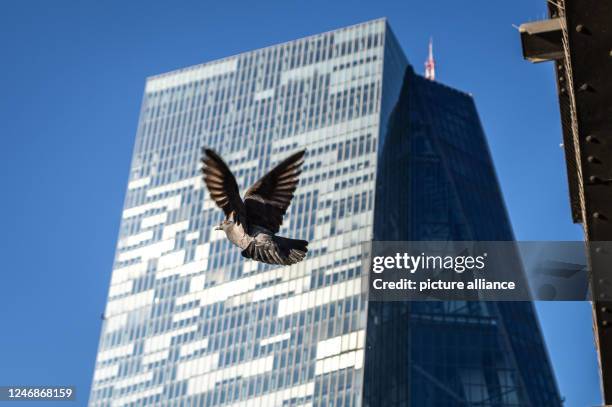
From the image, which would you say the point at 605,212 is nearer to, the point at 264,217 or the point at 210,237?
the point at 264,217

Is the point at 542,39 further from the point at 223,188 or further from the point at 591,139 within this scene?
the point at 223,188

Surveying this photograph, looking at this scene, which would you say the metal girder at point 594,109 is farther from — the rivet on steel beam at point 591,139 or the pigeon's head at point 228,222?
the pigeon's head at point 228,222

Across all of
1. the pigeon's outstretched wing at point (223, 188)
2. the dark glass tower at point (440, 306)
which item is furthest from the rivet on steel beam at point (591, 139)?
the dark glass tower at point (440, 306)

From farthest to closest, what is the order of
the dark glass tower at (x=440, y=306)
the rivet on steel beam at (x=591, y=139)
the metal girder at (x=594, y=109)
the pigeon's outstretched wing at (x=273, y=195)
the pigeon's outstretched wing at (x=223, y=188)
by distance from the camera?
the dark glass tower at (x=440, y=306), the pigeon's outstretched wing at (x=273, y=195), the pigeon's outstretched wing at (x=223, y=188), the rivet on steel beam at (x=591, y=139), the metal girder at (x=594, y=109)

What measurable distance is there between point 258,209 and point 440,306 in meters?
152

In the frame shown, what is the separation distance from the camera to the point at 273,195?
2550cm

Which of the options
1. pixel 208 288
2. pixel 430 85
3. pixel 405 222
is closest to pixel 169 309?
pixel 208 288

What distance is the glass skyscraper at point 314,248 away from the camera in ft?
512

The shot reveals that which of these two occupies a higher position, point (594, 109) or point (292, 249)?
point (292, 249)

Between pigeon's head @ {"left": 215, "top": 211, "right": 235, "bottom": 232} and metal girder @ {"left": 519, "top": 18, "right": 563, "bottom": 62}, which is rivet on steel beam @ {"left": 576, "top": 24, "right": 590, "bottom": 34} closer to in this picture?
metal girder @ {"left": 519, "top": 18, "right": 563, "bottom": 62}

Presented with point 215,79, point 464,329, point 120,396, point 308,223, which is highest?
point 215,79

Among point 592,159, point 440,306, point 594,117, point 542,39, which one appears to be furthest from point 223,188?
point 440,306

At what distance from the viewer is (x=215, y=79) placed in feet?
645

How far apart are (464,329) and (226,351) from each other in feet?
102
